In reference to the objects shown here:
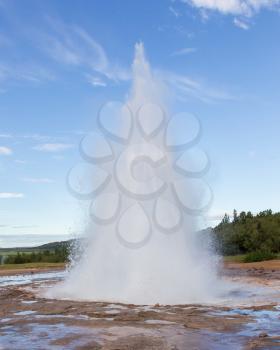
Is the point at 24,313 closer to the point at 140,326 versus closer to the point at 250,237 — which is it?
the point at 140,326

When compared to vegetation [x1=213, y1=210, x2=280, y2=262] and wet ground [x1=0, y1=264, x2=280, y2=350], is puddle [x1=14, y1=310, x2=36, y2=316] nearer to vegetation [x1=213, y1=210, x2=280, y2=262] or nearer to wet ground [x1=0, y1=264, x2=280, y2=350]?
wet ground [x1=0, y1=264, x2=280, y2=350]

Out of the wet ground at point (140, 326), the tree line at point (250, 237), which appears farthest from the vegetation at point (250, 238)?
the wet ground at point (140, 326)

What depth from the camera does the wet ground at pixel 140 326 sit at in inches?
357

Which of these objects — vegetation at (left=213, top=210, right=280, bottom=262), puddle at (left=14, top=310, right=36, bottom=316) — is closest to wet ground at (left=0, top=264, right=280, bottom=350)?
puddle at (left=14, top=310, right=36, bottom=316)

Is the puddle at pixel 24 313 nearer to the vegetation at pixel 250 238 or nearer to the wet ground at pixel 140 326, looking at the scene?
the wet ground at pixel 140 326

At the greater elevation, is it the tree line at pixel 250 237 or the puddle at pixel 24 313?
the tree line at pixel 250 237

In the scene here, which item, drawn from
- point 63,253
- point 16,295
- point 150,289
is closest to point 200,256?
point 150,289

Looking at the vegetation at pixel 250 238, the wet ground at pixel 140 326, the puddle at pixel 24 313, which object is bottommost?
the wet ground at pixel 140 326

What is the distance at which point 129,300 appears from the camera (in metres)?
15.2

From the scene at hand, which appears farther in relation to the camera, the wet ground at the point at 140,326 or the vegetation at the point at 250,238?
the vegetation at the point at 250,238

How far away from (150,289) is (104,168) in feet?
18.4

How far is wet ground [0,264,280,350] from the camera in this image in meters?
9.06

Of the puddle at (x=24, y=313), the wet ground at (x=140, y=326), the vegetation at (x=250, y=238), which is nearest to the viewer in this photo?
the wet ground at (x=140, y=326)

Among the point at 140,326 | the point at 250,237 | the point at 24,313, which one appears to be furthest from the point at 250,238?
the point at 140,326
